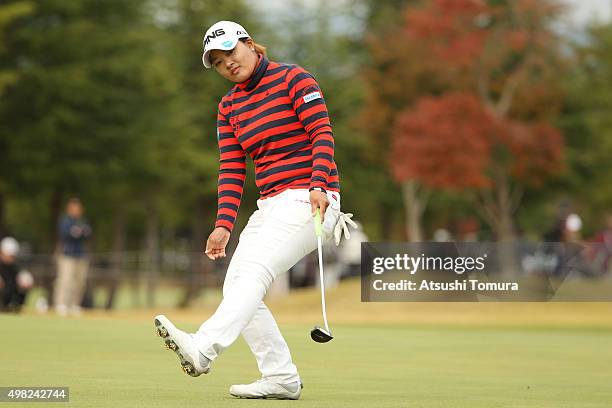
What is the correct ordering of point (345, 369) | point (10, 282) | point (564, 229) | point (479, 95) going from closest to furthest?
point (345, 369)
point (10, 282)
point (564, 229)
point (479, 95)

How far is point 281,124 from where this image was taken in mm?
7363

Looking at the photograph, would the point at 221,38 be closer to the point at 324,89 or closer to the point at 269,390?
the point at 269,390

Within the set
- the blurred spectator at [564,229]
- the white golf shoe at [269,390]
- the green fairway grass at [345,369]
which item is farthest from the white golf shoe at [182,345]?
the blurred spectator at [564,229]

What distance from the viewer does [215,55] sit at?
23.9 ft

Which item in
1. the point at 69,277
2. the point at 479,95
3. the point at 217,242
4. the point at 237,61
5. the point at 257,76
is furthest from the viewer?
the point at 479,95

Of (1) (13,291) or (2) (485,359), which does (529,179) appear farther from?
(2) (485,359)

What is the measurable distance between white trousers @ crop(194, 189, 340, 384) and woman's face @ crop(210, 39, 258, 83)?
0.71 m

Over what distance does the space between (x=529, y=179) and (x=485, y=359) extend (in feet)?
90.8

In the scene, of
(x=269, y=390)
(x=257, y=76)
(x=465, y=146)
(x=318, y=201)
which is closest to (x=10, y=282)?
(x=465, y=146)

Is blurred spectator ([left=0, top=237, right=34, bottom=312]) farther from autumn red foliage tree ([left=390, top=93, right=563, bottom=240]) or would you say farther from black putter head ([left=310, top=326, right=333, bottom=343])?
black putter head ([left=310, top=326, right=333, bottom=343])
